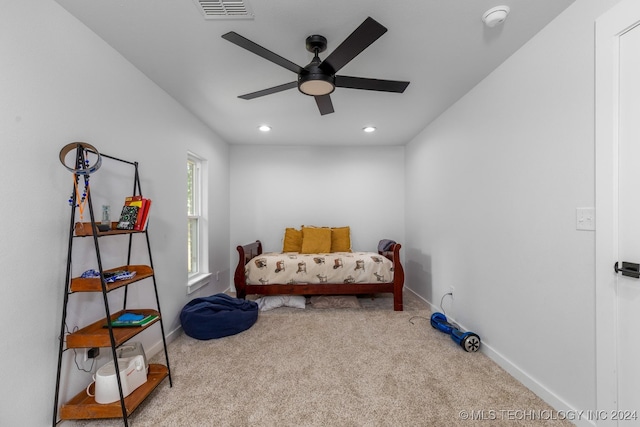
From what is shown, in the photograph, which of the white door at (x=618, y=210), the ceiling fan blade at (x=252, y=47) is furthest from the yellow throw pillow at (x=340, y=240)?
the white door at (x=618, y=210)

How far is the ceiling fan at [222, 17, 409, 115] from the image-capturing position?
153 centimetres

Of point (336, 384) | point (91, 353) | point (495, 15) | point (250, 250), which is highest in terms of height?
point (495, 15)

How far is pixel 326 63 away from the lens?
1.80m

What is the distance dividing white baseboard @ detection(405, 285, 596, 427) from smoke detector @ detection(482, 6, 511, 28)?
7.43 ft

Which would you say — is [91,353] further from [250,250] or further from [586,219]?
[586,219]

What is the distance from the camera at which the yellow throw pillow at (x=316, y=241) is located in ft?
14.6

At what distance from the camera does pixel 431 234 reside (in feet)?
12.3

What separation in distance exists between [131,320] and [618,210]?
276 cm

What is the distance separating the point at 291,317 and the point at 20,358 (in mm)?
2384

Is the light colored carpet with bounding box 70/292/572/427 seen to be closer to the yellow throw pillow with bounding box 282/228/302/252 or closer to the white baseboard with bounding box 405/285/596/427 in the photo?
the white baseboard with bounding box 405/285/596/427

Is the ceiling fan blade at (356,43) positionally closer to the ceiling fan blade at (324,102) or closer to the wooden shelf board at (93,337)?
the ceiling fan blade at (324,102)

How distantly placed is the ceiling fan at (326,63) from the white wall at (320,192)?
105 inches

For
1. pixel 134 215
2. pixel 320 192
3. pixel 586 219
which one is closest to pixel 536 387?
pixel 586 219

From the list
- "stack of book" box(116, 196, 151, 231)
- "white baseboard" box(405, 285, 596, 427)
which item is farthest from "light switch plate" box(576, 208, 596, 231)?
"stack of book" box(116, 196, 151, 231)
